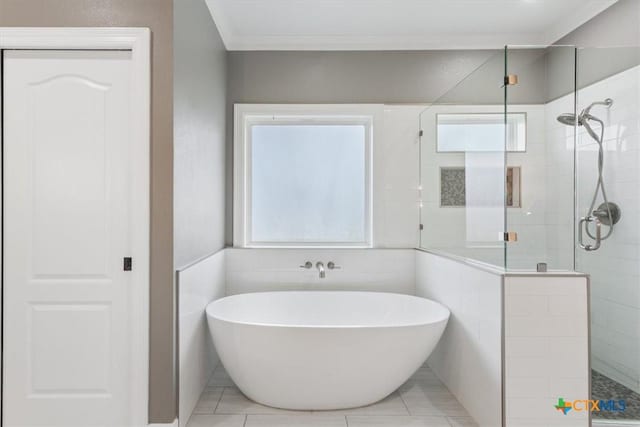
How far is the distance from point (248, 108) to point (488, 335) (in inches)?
99.2

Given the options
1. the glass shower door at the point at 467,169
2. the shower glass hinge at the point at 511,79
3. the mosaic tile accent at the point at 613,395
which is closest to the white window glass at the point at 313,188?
the glass shower door at the point at 467,169

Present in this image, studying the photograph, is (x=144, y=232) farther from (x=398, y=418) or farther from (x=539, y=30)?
(x=539, y=30)

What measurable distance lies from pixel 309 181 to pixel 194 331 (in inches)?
65.2

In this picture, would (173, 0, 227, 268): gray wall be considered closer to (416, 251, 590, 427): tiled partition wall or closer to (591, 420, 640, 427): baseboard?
(416, 251, 590, 427): tiled partition wall

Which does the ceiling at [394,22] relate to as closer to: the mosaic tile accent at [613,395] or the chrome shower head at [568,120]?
the chrome shower head at [568,120]

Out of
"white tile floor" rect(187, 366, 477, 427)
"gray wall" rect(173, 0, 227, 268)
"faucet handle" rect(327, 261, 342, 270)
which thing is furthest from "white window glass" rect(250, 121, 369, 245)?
"white tile floor" rect(187, 366, 477, 427)

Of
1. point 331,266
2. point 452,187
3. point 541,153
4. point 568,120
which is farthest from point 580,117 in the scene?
point 331,266

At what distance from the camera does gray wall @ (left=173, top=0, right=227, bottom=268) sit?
227 cm

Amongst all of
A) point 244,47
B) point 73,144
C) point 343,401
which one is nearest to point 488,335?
point 343,401

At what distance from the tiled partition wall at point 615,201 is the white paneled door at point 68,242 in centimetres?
219

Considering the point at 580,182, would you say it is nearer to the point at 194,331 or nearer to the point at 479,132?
the point at 479,132

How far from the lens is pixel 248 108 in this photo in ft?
11.8

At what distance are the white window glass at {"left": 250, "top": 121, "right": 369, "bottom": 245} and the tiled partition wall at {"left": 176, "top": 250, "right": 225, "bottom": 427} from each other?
2.35 feet

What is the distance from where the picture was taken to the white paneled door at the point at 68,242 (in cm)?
220
